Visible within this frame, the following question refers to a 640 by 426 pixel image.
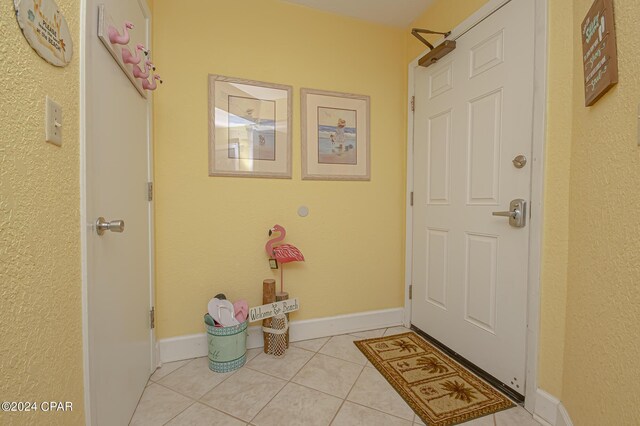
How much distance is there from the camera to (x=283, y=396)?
1.41m

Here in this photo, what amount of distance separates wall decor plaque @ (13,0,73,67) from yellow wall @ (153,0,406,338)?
3.28ft

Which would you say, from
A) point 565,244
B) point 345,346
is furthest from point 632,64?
point 345,346

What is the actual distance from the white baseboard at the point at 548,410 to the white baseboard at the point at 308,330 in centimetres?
106

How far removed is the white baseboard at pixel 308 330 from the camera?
174 cm

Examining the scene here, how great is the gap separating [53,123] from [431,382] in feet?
6.16

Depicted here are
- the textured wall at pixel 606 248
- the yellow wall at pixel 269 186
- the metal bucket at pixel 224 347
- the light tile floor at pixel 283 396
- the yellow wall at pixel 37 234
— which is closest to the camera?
the yellow wall at pixel 37 234

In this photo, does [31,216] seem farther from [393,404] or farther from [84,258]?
[393,404]

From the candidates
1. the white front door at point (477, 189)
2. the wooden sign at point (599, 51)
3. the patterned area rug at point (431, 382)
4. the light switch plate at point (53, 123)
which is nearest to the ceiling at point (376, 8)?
the white front door at point (477, 189)

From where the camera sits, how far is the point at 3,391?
524 mm

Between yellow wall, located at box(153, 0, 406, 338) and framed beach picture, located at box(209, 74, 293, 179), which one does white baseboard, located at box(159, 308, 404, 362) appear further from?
framed beach picture, located at box(209, 74, 293, 179)

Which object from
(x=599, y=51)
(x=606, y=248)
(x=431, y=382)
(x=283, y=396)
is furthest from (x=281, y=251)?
(x=599, y=51)

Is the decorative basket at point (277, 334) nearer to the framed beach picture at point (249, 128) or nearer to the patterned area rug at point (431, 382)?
the patterned area rug at point (431, 382)

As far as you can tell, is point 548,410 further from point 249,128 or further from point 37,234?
point 249,128

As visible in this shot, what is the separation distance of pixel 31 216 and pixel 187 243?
1180 mm
